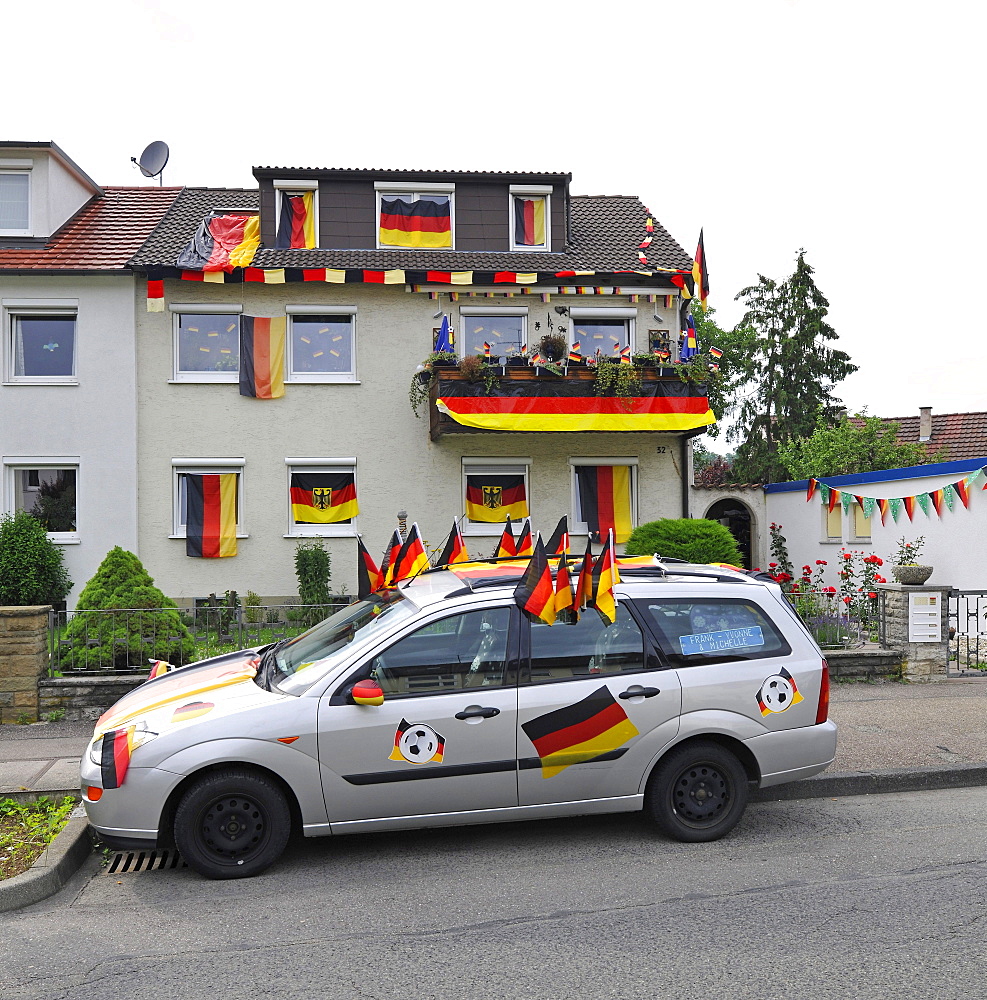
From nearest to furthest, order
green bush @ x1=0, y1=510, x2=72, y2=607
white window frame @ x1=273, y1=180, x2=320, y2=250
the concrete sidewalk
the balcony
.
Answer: the concrete sidewalk, green bush @ x1=0, y1=510, x2=72, y2=607, the balcony, white window frame @ x1=273, y1=180, x2=320, y2=250

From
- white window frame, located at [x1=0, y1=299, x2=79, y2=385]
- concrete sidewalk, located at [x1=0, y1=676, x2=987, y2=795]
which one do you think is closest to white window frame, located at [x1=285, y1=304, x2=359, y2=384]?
white window frame, located at [x1=0, y1=299, x2=79, y2=385]

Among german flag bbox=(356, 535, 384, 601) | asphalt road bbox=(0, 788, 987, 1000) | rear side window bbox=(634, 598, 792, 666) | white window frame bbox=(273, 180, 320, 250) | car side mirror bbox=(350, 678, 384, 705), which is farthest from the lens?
white window frame bbox=(273, 180, 320, 250)

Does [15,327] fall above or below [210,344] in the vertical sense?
above

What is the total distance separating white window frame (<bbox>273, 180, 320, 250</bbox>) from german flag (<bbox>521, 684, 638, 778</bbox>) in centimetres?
1512

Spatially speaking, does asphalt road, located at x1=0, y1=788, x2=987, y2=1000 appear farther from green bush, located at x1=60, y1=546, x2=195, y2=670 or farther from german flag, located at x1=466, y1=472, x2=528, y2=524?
german flag, located at x1=466, y1=472, x2=528, y2=524

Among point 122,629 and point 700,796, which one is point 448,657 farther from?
point 122,629

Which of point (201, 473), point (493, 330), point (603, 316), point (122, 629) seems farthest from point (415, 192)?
point (122, 629)

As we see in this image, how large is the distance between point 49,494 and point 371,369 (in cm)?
657

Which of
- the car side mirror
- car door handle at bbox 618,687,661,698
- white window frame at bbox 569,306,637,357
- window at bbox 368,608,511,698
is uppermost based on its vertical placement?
white window frame at bbox 569,306,637,357

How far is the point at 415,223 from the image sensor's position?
61.8 feet

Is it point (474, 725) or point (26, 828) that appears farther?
point (26, 828)

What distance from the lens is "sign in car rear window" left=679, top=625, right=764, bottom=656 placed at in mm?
5875

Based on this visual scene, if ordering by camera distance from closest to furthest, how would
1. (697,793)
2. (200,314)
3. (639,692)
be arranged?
(639,692), (697,793), (200,314)

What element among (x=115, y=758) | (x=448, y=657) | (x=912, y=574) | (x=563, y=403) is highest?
(x=563, y=403)
